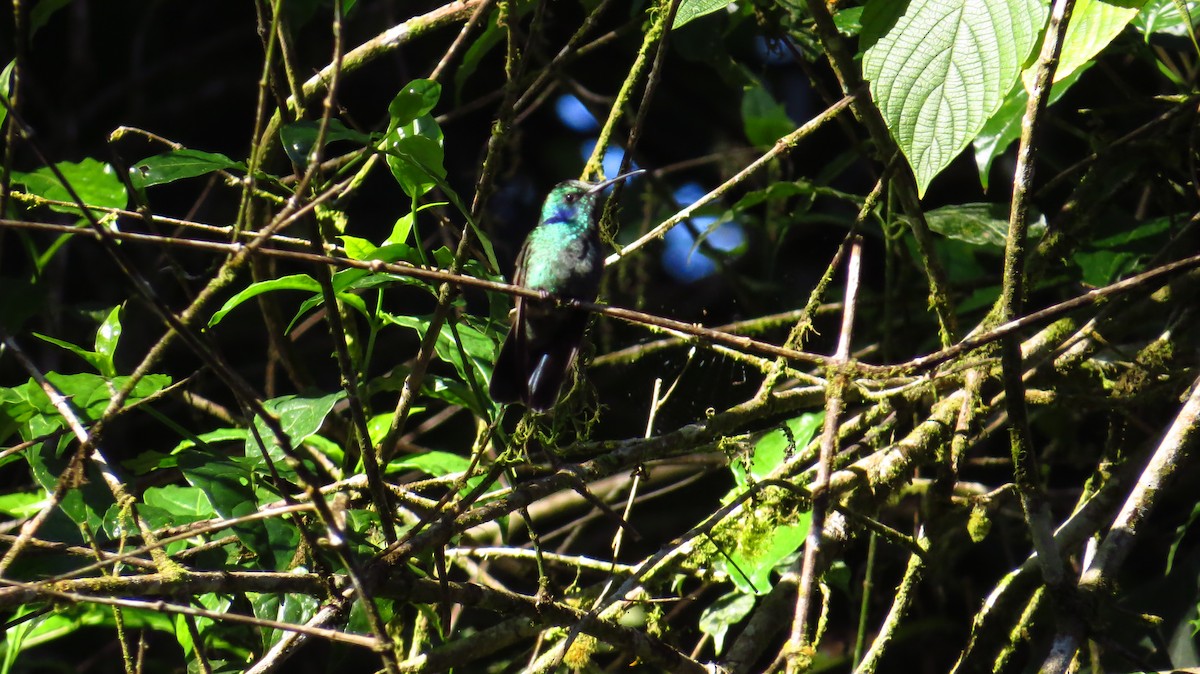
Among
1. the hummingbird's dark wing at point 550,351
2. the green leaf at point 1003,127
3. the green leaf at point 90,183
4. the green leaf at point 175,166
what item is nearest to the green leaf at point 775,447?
the hummingbird's dark wing at point 550,351

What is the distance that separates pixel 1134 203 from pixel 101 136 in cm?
516

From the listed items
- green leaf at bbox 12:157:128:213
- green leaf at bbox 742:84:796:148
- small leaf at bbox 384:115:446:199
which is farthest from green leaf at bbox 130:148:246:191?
green leaf at bbox 742:84:796:148

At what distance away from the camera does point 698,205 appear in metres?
2.77

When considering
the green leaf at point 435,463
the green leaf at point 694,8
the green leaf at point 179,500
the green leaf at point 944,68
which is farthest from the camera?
the green leaf at point 435,463

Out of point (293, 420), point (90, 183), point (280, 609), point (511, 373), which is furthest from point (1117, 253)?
point (90, 183)

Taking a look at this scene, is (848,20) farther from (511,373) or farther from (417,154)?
(417,154)

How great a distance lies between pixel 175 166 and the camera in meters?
2.36

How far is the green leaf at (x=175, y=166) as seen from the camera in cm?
233

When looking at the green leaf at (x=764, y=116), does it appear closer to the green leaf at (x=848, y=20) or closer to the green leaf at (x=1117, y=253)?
the green leaf at (x=848, y=20)

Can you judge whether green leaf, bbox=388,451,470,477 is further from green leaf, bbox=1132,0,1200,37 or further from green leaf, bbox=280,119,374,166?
green leaf, bbox=1132,0,1200,37

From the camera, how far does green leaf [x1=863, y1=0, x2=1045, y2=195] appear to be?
6.78 feet

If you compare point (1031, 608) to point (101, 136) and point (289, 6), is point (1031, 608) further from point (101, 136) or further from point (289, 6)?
point (101, 136)

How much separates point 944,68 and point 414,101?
3.53ft

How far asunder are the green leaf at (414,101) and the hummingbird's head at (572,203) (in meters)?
1.43
